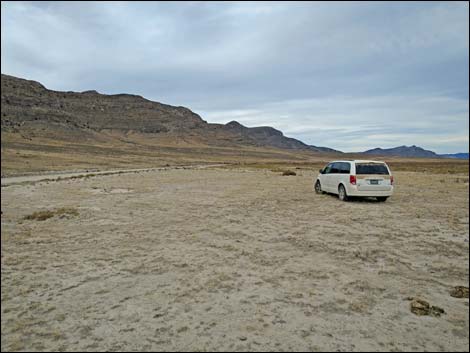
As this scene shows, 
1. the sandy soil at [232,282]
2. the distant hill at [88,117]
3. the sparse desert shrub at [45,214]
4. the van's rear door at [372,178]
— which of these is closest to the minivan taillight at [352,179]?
the van's rear door at [372,178]

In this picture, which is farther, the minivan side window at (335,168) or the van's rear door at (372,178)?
the minivan side window at (335,168)

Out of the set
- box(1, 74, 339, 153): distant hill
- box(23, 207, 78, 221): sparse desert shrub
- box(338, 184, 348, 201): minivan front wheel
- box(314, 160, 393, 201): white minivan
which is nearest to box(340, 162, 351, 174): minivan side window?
box(314, 160, 393, 201): white minivan

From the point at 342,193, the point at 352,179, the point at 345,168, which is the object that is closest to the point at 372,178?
the point at 352,179

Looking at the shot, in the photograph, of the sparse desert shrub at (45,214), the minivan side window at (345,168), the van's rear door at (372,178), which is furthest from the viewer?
the minivan side window at (345,168)

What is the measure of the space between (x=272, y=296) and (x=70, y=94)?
18718cm

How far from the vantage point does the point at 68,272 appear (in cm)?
609

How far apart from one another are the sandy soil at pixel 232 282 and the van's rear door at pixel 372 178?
11.8 ft

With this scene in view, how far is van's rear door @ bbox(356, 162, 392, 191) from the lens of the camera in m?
15.1

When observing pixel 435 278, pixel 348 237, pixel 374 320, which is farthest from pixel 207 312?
pixel 348 237

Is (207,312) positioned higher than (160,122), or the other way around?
(160,122)

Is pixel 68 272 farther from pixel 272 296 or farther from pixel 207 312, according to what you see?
pixel 272 296

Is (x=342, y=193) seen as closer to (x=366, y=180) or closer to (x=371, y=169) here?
(x=366, y=180)

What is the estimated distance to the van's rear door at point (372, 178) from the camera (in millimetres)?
15055

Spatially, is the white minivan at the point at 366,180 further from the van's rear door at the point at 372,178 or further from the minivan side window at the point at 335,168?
the minivan side window at the point at 335,168
